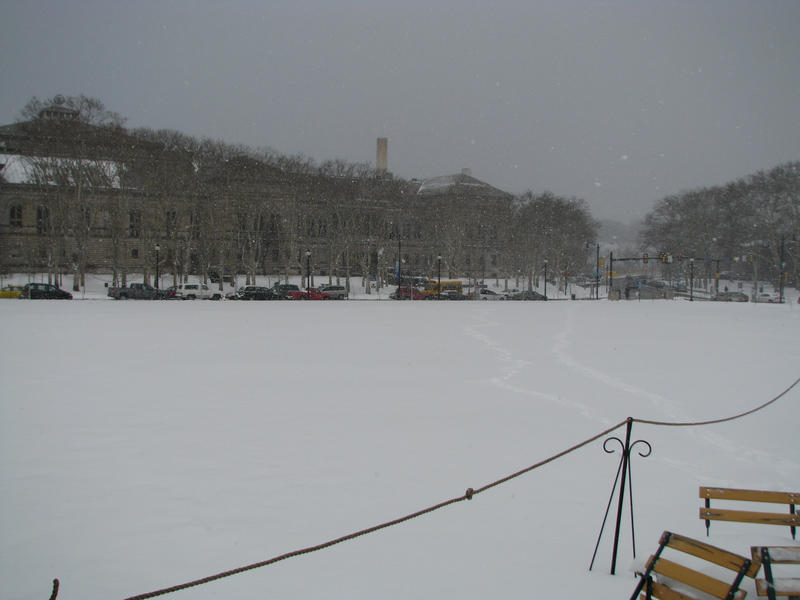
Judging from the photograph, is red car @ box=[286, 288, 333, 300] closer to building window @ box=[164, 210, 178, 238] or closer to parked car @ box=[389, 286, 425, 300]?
parked car @ box=[389, 286, 425, 300]

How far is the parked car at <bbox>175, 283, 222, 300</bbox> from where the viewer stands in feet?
198

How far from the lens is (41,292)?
51781mm

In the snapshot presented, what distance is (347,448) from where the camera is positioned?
9812mm

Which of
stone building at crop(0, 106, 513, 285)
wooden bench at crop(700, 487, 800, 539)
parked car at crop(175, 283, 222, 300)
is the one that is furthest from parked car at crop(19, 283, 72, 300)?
wooden bench at crop(700, 487, 800, 539)

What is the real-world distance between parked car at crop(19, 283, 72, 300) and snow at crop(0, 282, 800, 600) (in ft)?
118

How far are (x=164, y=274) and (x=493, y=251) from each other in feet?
161

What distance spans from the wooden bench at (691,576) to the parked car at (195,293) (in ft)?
193

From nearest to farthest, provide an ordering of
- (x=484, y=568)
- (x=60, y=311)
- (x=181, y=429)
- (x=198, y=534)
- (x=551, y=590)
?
(x=551, y=590) < (x=484, y=568) < (x=198, y=534) < (x=181, y=429) < (x=60, y=311)

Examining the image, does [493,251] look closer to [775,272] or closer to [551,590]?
[775,272]

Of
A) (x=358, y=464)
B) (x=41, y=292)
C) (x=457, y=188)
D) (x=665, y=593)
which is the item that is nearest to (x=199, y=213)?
(x=41, y=292)

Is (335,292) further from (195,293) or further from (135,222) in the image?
(135,222)

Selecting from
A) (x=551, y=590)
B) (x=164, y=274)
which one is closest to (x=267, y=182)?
(x=164, y=274)

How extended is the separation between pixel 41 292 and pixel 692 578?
57.3 metres

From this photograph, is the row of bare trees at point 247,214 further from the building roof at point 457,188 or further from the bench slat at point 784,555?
the bench slat at point 784,555
